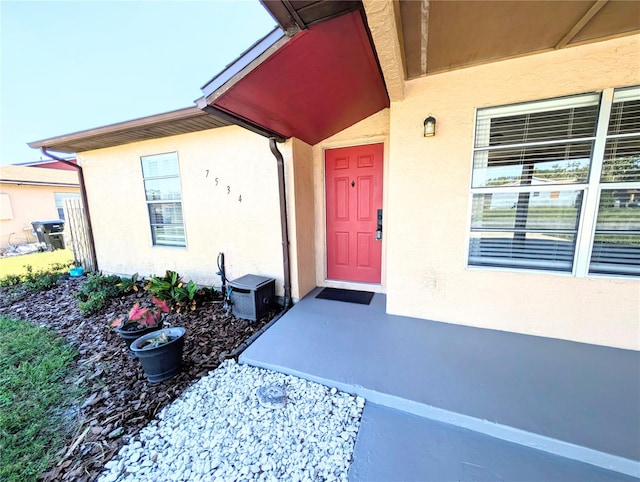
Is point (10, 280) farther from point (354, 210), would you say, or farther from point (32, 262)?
point (354, 210)

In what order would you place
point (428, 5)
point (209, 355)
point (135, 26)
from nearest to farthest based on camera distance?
point (428, 5)
point (209, 355)
point (135, 26)

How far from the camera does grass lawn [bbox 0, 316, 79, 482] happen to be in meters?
1.42

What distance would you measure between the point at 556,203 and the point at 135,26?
39.4 feet

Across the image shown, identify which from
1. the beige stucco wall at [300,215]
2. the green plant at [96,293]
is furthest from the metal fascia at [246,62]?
the green plant at [96,293]

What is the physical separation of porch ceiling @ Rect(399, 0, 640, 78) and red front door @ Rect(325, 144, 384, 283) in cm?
141

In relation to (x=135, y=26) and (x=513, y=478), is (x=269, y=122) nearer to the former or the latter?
(x=513, y=478)

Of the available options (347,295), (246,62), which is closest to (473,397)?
(347,295)

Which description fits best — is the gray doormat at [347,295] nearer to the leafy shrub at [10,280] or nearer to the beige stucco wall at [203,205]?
the beige stucco wall at [203,205]

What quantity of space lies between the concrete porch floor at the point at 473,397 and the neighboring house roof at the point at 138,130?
2927 millimetres

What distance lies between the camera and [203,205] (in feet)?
12.6

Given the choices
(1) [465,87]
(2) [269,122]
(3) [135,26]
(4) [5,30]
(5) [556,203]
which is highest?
(3) [135,26]

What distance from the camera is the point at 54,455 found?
1.45 metres

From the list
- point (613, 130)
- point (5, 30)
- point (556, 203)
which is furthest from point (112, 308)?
point (5, 30)

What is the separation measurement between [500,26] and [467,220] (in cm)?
154
